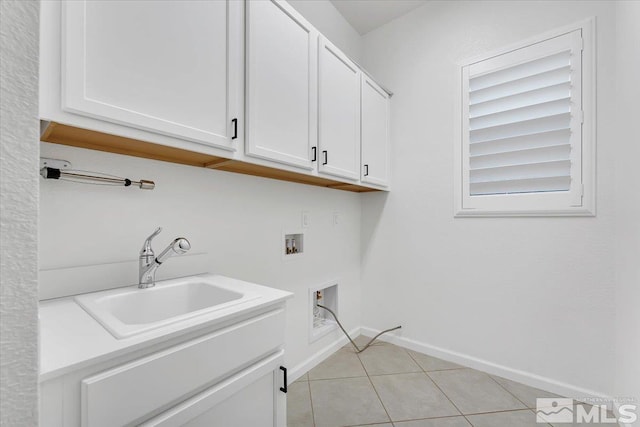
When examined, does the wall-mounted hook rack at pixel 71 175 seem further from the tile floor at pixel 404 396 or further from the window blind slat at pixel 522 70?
the window blind slat at pixel 522 70

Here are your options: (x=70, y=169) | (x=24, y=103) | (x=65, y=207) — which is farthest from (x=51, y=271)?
(x=24, y=103)

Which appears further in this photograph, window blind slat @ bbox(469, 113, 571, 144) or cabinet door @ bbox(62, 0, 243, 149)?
window blind slat @ bbox(469, 113, 571, 144)

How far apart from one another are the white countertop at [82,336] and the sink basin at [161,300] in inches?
1.1

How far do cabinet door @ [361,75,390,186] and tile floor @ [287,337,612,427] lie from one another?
1.36 m

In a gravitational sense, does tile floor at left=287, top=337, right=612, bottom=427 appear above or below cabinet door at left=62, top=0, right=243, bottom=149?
below

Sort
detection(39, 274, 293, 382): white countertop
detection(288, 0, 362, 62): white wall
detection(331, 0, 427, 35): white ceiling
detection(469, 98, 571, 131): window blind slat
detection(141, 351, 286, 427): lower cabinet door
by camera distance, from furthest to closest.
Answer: detection(331, 0, 427, 35): white ceiling < detection(288, 0, 362, 62): white wall < detection(469, 98, 571, 131): window blind slat < detection(141, 351, 286, 427): lower cabinet door < detection(39, 274, 293, 382): white countertop

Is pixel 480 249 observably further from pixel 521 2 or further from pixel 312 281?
pixel 521 2

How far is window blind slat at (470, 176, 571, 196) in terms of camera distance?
5.71ft

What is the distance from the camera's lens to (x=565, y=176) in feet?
5.66

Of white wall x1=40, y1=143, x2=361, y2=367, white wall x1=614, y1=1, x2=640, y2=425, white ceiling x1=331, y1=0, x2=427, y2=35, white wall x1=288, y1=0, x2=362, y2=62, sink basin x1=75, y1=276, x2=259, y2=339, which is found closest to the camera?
sink basin x1=75, y1=276, x2=259, y2=339

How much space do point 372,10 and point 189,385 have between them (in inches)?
110

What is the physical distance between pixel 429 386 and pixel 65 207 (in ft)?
6.89

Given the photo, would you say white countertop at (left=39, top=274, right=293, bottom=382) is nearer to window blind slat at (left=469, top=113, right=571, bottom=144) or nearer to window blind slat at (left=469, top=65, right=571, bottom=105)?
window blind slat at (left=469, top=113, right=571, bottom=144)

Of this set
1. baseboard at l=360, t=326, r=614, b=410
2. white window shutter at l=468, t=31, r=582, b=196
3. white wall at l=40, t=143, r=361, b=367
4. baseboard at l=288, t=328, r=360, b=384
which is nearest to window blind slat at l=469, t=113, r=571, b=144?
white window shutter at l=468, t=31, r=582, b=196
